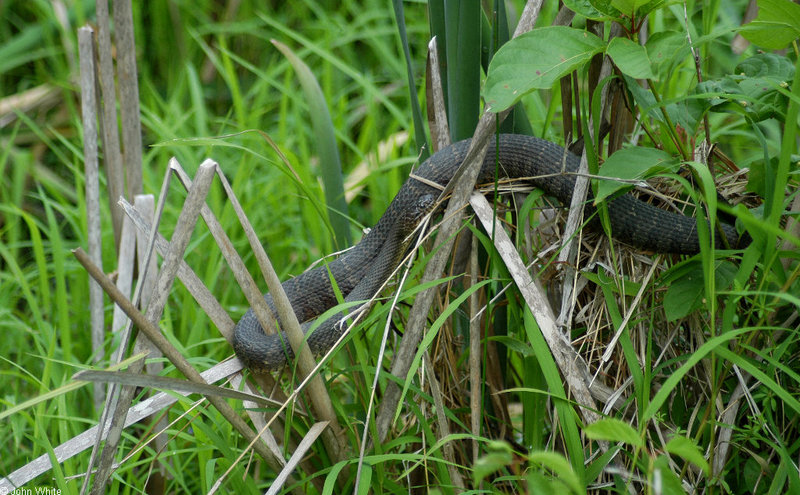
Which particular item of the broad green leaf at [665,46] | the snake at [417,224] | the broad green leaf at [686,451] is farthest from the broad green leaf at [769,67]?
the broad green leaf at [686,451]

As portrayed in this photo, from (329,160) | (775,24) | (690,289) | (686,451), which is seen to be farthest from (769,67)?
(329,160)

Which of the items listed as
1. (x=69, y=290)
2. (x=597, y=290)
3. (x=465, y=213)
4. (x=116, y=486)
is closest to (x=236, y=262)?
(x=465, y=213)

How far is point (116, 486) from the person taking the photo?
99.2 inches

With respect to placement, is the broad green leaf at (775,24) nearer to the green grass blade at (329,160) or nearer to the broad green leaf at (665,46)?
the broad green leaf at (665,46)

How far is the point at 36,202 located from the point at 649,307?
4755 millimetres

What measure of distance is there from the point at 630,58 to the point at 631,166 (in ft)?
1.05

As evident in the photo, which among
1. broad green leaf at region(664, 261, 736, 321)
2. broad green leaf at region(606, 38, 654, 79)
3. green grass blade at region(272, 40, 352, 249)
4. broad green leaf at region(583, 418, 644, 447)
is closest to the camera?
broad green leaf at region(583, 418, 644, 447)

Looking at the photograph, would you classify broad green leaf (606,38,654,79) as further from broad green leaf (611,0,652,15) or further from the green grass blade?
the green grass blade

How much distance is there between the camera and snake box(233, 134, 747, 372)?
7.51ft

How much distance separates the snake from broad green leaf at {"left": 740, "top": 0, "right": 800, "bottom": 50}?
58cm

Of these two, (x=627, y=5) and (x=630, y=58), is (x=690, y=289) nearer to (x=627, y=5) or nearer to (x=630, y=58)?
(x=630, y=58)

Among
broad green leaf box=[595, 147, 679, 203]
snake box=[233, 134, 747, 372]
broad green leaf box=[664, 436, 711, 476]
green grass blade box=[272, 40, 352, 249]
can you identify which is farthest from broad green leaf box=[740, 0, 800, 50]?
green grass blade box=[272, 40, 352, 249]

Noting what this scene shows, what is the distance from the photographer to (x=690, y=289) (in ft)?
6.63

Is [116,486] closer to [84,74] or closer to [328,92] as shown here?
[84,74]
